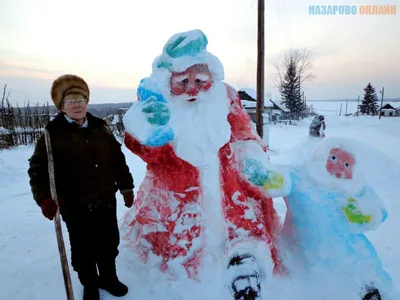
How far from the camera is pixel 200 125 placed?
191 centimetres

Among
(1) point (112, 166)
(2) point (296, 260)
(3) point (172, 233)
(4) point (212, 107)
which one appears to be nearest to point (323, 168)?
(2) point (296, 260)

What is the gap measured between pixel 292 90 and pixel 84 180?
28.7 m

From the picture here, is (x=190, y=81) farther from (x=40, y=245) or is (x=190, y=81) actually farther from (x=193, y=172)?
(x=40, y=245)

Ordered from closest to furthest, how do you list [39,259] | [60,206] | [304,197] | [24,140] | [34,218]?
[60,206]
[304,197]
[39,259]
[34,218]
[24,140]

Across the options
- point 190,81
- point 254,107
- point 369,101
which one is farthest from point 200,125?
point 369,101

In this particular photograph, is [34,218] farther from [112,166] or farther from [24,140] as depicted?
[24,140]

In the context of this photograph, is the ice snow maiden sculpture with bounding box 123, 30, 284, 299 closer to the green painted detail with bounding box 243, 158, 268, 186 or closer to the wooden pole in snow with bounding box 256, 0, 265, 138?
the green painted detail with bounding box 243, 158, 268, 186

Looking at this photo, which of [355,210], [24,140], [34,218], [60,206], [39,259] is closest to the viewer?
[60,206]

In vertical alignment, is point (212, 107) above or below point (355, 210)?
above

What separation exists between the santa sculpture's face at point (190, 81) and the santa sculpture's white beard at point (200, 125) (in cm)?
3

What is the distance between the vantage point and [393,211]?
134 inches

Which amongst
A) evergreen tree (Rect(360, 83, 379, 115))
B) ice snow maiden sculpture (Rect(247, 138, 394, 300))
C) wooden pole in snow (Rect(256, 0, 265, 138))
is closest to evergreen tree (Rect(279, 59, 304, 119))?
evergreen tree (Rect(360, 83, 379, 115))

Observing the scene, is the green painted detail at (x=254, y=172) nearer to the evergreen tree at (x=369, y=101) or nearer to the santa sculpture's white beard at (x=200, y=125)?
the santa sculpture's white beard at (x=200, y=125)

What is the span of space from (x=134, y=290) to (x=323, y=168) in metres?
1.50
